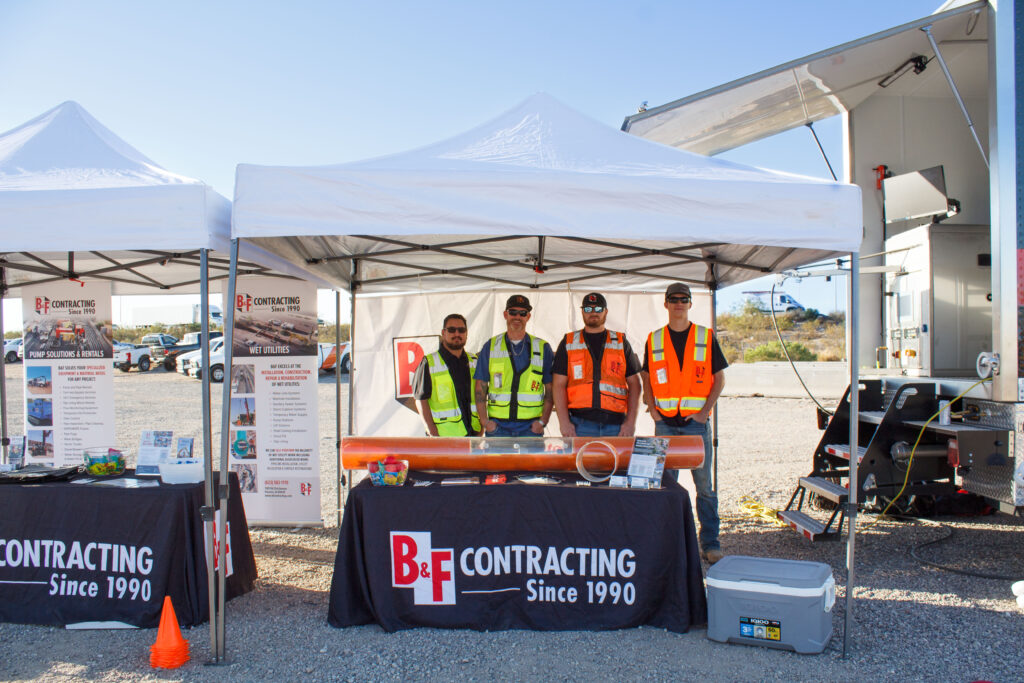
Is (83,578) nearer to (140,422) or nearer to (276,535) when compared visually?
(276,535)

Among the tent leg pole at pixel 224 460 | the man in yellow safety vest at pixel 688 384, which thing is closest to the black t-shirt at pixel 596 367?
the man in yellow safety vest at pixel 688 384

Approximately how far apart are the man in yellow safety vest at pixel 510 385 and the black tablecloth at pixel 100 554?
6.15 ft

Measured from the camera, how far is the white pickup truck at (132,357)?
23.6 meters

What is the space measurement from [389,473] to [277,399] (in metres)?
2.12

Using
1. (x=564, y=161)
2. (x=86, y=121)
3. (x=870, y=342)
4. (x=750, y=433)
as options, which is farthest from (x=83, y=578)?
(x=750, y=433)

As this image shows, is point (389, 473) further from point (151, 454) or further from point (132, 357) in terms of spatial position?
point (132, 357)

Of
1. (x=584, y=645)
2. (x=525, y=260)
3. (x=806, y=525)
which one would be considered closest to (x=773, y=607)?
(x=584, y=645)

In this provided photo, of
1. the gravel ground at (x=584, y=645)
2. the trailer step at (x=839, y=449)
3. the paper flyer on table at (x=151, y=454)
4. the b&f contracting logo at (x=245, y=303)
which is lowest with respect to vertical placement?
the gravel ground at (x=584, y=645)

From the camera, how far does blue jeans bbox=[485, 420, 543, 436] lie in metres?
4.74

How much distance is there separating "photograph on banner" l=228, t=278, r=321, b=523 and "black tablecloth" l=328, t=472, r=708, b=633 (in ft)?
6.52

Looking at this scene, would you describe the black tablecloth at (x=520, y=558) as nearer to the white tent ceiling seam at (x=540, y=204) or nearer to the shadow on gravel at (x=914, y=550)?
the white tent ceiling seam at (x=540, y=204)

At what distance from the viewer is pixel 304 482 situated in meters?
5.32

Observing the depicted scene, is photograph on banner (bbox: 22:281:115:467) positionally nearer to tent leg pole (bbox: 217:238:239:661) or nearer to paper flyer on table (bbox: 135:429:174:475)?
paper flyer on table (bbox: 135:429:174:475)

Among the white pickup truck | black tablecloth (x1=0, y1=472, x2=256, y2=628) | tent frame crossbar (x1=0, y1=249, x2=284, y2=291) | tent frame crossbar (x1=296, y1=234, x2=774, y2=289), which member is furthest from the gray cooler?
the white pickup truck
